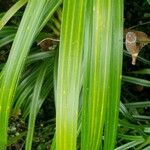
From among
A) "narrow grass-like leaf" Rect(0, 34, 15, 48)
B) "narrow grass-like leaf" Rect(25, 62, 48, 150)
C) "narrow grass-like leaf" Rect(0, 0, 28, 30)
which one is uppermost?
"narrow grass-like leaf" Rect(0, 0, 28, 30)

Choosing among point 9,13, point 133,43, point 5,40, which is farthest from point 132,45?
point 5,40

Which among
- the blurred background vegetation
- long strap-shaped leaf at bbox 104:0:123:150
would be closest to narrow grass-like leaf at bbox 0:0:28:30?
the blurred background vegetation

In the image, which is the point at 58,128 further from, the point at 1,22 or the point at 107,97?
the point at 1,22

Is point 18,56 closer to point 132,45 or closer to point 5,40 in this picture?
point 132,45

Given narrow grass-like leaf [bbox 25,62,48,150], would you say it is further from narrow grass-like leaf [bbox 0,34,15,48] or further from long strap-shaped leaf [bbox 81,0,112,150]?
long strap-shaped leaf [bbox 81,0,112,150]

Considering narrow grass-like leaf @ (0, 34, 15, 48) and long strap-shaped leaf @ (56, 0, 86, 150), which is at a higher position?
narrow grass-like leaf @ (0, 34, 15, 48)

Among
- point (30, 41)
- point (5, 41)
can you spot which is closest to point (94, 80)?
point (30, 41)
